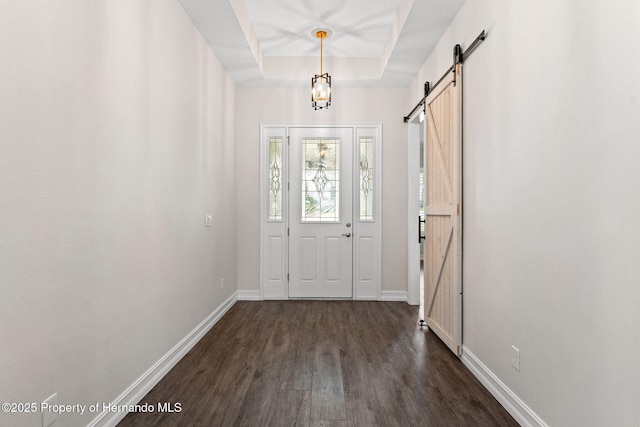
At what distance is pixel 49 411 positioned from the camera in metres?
1.57

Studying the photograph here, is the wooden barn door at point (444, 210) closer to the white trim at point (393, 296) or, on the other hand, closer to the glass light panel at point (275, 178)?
the white trim at point (393, 296)

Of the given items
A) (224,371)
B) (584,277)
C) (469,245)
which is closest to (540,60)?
(584,277)

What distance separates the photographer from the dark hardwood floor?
2121 millimetres

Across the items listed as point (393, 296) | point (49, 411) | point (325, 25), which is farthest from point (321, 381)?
point (325, 25)

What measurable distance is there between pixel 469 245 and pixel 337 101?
294cm

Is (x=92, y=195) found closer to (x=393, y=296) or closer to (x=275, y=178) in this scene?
(x=275, y=178)

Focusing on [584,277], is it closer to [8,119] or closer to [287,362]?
[287,362]

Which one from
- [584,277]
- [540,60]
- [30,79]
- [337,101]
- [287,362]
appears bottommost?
[287,362]

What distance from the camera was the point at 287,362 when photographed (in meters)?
2.90

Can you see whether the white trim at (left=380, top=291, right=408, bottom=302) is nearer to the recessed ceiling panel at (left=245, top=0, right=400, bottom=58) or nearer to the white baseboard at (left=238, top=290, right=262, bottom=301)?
the white baseboard at (left=238, top=290, right=262, bottom=301)

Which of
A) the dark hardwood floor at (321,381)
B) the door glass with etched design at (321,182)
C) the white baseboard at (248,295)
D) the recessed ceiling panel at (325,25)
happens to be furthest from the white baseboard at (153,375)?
the recessed ceiling panel at (325,25)

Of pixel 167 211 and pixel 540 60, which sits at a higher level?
pixel 540 60

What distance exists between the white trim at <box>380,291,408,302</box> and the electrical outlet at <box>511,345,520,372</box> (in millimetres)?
2800

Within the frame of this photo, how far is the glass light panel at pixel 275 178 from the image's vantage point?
5.07 meters
